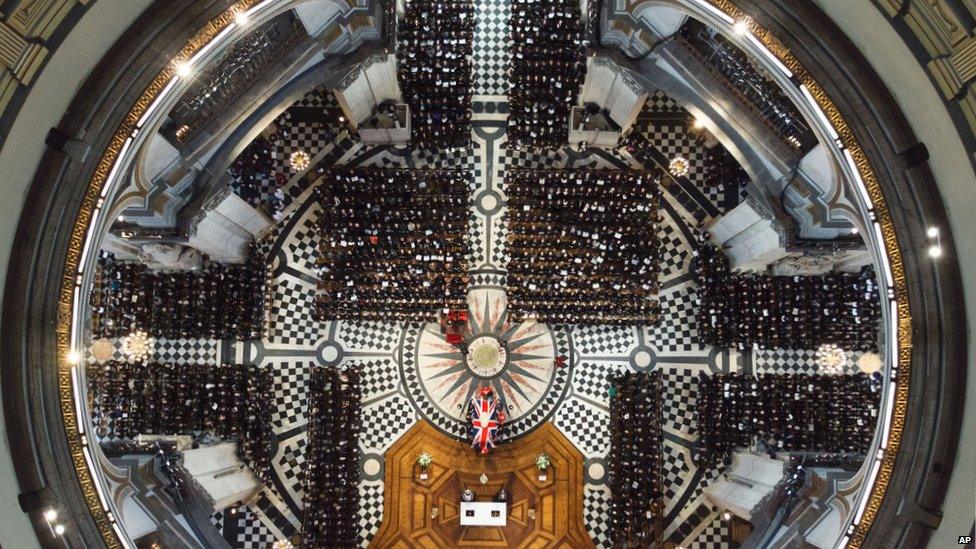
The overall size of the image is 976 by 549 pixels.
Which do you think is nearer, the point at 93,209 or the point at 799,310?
the point at 93,209

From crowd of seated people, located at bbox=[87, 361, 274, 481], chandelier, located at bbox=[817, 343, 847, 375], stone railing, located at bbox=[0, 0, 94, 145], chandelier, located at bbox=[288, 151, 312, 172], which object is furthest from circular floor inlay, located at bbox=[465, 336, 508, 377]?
stone railing, located at bbox=[0, 0, 94, 145]

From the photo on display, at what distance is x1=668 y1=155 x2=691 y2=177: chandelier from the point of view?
40.7 feet

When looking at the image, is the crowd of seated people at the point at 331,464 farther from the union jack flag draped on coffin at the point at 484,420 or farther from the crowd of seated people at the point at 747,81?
the crowd of seated people at the point at 747,81

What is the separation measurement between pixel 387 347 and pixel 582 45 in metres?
7.69

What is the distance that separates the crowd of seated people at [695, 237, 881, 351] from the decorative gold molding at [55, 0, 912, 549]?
4.93 m

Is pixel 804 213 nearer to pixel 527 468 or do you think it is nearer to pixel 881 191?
pixel 881 191

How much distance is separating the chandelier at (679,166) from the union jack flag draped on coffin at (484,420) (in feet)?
21.3

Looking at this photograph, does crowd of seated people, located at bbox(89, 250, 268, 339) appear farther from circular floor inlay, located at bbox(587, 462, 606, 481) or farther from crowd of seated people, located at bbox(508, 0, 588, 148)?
circular floor inlay, located at bbox(587, 462, 606, 481)

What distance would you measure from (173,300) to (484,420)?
7.21m

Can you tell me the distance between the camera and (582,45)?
11.2 m

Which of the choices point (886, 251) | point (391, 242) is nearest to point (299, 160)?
point (391, 242)

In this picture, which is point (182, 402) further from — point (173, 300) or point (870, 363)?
point (870, 363)

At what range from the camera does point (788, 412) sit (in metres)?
11.7

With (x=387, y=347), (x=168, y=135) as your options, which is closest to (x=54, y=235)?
(x=168, y=135)
